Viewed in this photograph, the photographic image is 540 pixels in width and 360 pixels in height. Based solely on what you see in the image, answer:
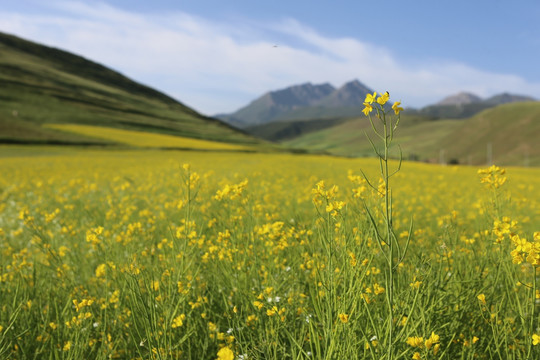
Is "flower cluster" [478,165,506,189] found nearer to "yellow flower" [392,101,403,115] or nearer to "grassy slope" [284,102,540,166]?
"yellow flower" [392,101,403,115]

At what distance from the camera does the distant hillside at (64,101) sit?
179 feet

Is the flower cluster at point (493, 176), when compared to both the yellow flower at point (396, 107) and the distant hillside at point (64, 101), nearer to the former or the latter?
the yellow flower at point (396, 107)

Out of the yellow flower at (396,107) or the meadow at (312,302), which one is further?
the meadow at (312,302)

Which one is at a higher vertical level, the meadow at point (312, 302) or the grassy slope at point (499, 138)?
the grassy slope at point (499, 138)

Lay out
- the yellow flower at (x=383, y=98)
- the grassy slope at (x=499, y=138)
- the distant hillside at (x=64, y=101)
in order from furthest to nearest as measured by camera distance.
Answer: the grassy slope at (x=499, y=138), the distant hillside at (x=64, y=101), the yellow flower at (x=383, y=98)

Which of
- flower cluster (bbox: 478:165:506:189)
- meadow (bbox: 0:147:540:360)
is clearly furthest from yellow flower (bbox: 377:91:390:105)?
flower cluster (bbox: 478:165:506:189)

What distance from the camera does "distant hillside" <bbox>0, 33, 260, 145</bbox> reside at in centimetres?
5449

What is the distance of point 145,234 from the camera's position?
4.70m

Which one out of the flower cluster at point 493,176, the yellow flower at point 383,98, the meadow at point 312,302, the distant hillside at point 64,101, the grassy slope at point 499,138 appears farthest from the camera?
the grassy slope at point 499,138

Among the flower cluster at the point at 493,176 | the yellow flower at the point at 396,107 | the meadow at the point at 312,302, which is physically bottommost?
the meadow at the point at 312,302

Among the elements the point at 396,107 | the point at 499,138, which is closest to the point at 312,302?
the point at 396,107

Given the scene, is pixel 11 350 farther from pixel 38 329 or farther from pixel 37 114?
pixel 37 114

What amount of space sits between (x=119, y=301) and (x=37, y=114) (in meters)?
84.5

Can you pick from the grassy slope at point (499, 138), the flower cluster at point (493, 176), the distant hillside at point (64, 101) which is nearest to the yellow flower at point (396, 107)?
the flower cluster at point (493, 176)
